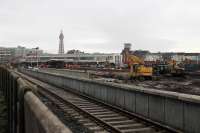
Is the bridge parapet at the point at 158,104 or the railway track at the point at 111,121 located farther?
the railway track at the point at 111,121

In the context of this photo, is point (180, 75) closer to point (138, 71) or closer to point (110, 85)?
point (138, 71)

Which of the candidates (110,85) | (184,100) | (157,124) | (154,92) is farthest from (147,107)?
(110,85)

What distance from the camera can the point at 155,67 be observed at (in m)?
63.3

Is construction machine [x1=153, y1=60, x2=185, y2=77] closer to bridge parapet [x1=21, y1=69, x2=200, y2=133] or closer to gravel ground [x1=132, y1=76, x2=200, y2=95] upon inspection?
gravel ground [x1=132, y1=76, x2=200, y2=95]

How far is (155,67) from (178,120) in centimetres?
5156

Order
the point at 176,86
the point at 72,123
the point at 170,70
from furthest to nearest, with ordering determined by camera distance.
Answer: the point at 170,70 → the point at 176,86 → the point at 72,123

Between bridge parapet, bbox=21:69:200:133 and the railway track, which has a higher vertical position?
bridge parapet, bbox=21:69:200:133

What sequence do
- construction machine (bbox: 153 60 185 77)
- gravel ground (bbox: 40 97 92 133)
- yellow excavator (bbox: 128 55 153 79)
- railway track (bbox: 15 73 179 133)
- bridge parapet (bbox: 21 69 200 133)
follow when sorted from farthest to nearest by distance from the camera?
construction machine (bbox: 153 60 185 77)
yellow excavator (bbox: 128 55 153 79)
gravel ground (bbox: 40 97 92 133)
railway track (bbox: 15 73 179 133)
bridge parapet (bbox: 21 69 200 133)

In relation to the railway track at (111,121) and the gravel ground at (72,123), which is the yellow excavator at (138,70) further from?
the gravel ground at (72,123)

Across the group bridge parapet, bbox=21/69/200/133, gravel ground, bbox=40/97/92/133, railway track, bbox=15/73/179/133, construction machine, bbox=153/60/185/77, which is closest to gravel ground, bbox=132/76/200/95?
construction machine, bbox=153/60/185/77

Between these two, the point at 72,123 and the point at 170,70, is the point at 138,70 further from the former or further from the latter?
the point at 72,123

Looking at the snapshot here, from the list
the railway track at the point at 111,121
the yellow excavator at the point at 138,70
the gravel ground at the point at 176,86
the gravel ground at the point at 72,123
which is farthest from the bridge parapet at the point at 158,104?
the yellow excavator at the point at 138,70

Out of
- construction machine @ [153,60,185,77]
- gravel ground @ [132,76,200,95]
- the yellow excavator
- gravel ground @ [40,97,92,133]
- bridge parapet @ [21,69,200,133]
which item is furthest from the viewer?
construction machine @ [153,60,185,77]

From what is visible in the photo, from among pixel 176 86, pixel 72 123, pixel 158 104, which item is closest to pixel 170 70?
pixel 176 86
